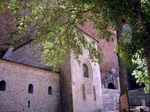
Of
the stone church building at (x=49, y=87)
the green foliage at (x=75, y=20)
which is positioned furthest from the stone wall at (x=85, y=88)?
the green foliage at (x=75, y=20)

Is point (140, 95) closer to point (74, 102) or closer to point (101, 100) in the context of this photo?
point (101, 100)

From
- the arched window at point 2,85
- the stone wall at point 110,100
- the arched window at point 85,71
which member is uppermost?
the arched window at point 85,71

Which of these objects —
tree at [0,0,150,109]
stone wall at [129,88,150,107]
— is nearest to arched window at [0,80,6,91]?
tree at [0,0,150,109]

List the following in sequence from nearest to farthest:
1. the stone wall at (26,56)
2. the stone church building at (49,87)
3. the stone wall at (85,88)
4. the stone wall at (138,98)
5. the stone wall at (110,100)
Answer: the stone church building at (49,87)
the stone wall at (85,88)
the stone wall at (26,56)
the stone wall at (138,98)
the stone wall at (110,100)

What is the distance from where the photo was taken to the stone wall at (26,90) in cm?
1571

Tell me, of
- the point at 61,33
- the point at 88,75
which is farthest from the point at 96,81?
the point at 61,33

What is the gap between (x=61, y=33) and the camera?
10.2m

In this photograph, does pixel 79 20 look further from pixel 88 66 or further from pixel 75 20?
pixel 88 66

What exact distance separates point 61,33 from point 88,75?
517 inches

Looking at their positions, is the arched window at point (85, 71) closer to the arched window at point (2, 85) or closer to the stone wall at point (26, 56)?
the stone wall at point (26, 56)

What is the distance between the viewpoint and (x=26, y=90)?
17.1 metres

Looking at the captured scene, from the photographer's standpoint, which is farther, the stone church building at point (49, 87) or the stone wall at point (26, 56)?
the stone wall at point (26, 56)

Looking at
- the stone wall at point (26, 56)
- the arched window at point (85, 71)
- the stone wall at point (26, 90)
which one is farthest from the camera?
the arched window at point (85, 71)

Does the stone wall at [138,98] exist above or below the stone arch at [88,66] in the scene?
below
